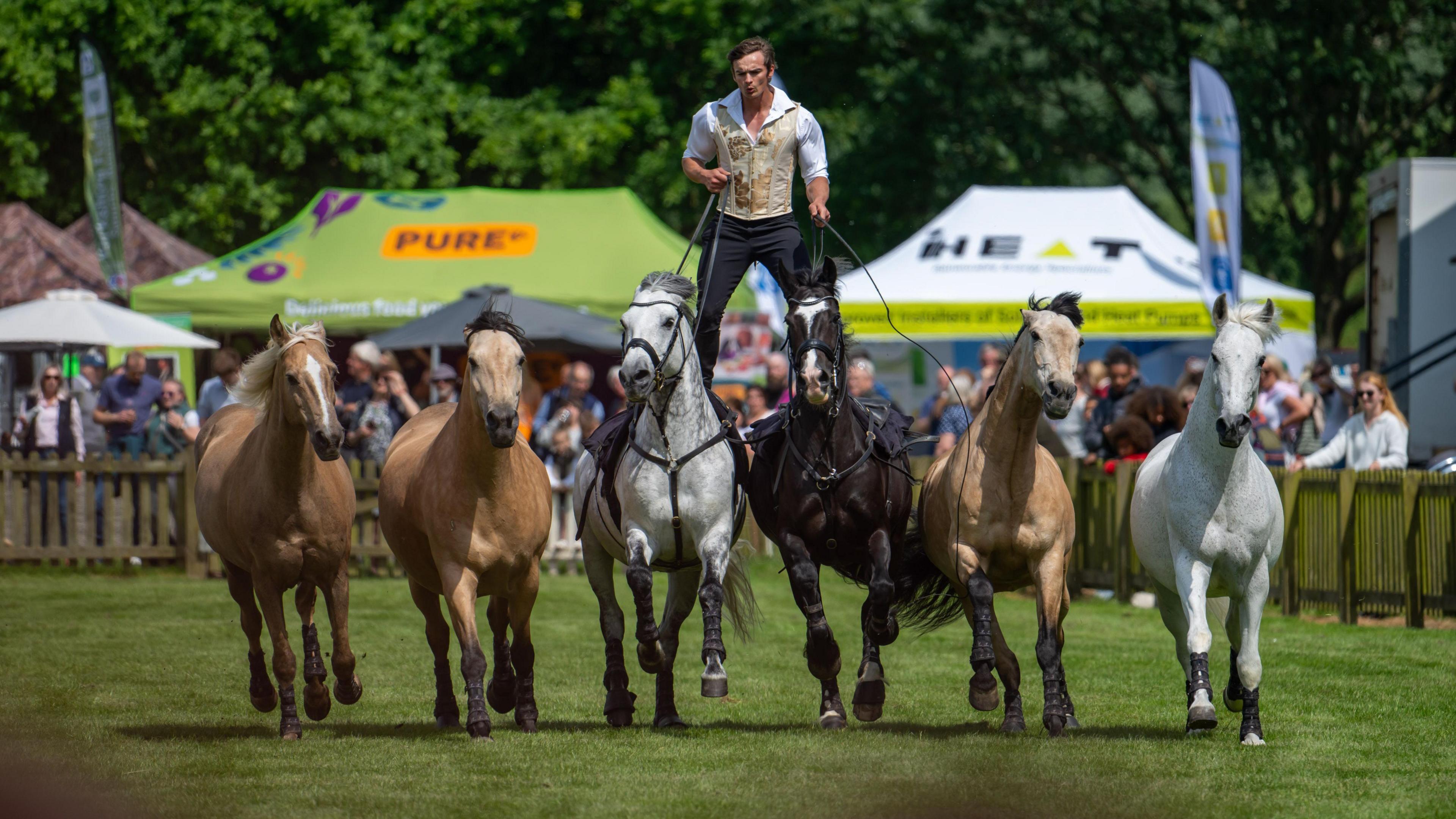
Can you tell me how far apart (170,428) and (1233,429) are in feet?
44.3

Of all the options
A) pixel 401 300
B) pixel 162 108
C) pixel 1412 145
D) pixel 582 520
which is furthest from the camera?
pixel 162 108

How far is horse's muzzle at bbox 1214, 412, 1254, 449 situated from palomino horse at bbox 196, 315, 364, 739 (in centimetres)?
424

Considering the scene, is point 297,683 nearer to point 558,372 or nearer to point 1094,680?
point 1094,680

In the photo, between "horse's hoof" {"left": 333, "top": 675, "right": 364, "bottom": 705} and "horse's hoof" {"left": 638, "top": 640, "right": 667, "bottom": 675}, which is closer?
"horse's hoof" {"left": 638, "top": 640, "right": 667, "bottom": 675}

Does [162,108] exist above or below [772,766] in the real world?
above

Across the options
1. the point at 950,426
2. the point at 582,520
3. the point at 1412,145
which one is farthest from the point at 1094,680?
the point at 1412,145

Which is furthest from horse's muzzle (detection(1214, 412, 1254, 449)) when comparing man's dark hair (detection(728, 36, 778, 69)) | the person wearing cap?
the person wearing cap

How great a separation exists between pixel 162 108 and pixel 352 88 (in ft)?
11.1

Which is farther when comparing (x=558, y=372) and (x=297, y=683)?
(x=558, y=372)

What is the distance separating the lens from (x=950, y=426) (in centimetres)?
1476

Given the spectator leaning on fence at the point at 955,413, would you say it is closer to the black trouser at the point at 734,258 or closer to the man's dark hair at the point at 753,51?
the black trouser at the point at 734,258

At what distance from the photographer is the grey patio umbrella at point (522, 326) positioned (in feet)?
Result: 62.3

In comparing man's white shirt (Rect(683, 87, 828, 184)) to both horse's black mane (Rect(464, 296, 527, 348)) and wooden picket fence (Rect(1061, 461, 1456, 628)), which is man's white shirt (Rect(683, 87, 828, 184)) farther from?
wooden picket fence (Rect(1061, 461, 1456, 628))

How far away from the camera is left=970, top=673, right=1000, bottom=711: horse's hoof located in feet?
27.0
